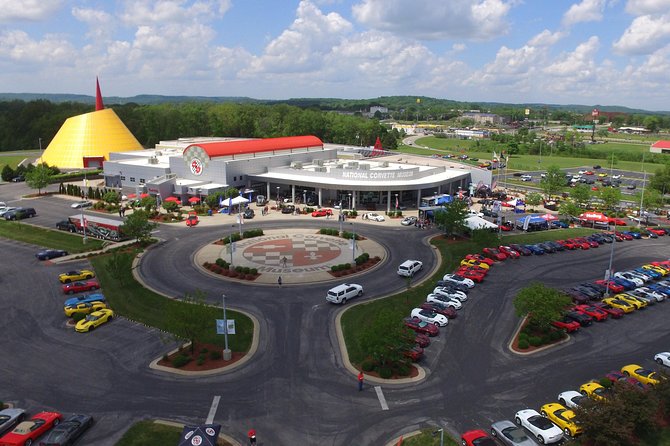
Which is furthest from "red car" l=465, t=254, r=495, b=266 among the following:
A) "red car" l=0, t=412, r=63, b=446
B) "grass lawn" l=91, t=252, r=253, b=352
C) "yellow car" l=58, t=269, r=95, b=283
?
"red car" l=0, t=412, r=63, b=446

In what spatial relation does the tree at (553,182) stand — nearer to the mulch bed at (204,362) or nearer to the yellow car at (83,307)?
the mulch bed at (204,362)

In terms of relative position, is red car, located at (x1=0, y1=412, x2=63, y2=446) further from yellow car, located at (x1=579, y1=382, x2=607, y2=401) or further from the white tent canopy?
the white tent canopy

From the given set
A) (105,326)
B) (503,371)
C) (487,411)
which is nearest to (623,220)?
(503,371)

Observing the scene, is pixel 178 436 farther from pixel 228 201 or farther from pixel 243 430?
pixel 228 201

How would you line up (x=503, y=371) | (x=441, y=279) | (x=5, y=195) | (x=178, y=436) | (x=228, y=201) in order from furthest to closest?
1. (x=5, y=195)
2. (x=228, y=201)
3. (x=441, y=279)
4. (x=503, y=371)
5. (x=178, y=436)

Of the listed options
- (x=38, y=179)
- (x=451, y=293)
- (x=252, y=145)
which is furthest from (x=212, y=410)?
(x=38, y=179)

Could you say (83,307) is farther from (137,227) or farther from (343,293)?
(343,293)

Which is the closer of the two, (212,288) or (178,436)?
(178,436)
